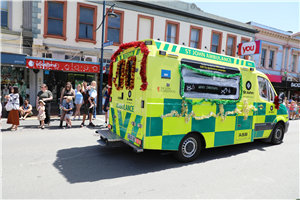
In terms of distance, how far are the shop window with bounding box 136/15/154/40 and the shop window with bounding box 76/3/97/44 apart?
10.5 ft

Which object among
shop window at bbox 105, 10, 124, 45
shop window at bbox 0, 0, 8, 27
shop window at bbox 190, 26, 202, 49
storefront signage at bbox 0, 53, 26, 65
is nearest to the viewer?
storefront signage at bbox 0, 53, 26, 65

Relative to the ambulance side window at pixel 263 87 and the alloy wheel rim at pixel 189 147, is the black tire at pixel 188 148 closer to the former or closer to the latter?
the alloy wheel rim at pixel 189 147

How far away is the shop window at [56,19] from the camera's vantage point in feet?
42.4

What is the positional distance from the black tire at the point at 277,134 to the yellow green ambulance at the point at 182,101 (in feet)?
3.66

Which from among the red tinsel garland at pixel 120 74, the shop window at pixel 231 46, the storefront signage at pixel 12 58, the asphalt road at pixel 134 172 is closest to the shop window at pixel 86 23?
the storefront signage at pixel 12 58

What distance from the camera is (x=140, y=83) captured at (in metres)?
4.38

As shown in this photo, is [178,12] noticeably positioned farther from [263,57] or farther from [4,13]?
[263,57]

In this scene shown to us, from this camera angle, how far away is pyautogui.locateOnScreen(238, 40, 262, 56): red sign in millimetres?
16906

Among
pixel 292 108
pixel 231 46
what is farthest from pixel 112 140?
pixel 231 46

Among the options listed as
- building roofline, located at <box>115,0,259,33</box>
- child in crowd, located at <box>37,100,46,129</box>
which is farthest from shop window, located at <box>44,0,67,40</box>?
child in crowd, located at <box>37,100,46,129</box>

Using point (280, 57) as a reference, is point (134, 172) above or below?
below

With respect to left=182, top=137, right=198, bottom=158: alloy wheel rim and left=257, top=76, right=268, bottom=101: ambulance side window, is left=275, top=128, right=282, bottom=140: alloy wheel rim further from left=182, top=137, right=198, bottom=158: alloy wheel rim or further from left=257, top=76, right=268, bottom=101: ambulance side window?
left=182, top=137, right=198, bottom=158: alloy wheel rim

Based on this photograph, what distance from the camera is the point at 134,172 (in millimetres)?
4238

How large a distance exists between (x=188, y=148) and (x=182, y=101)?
3.91 feet
